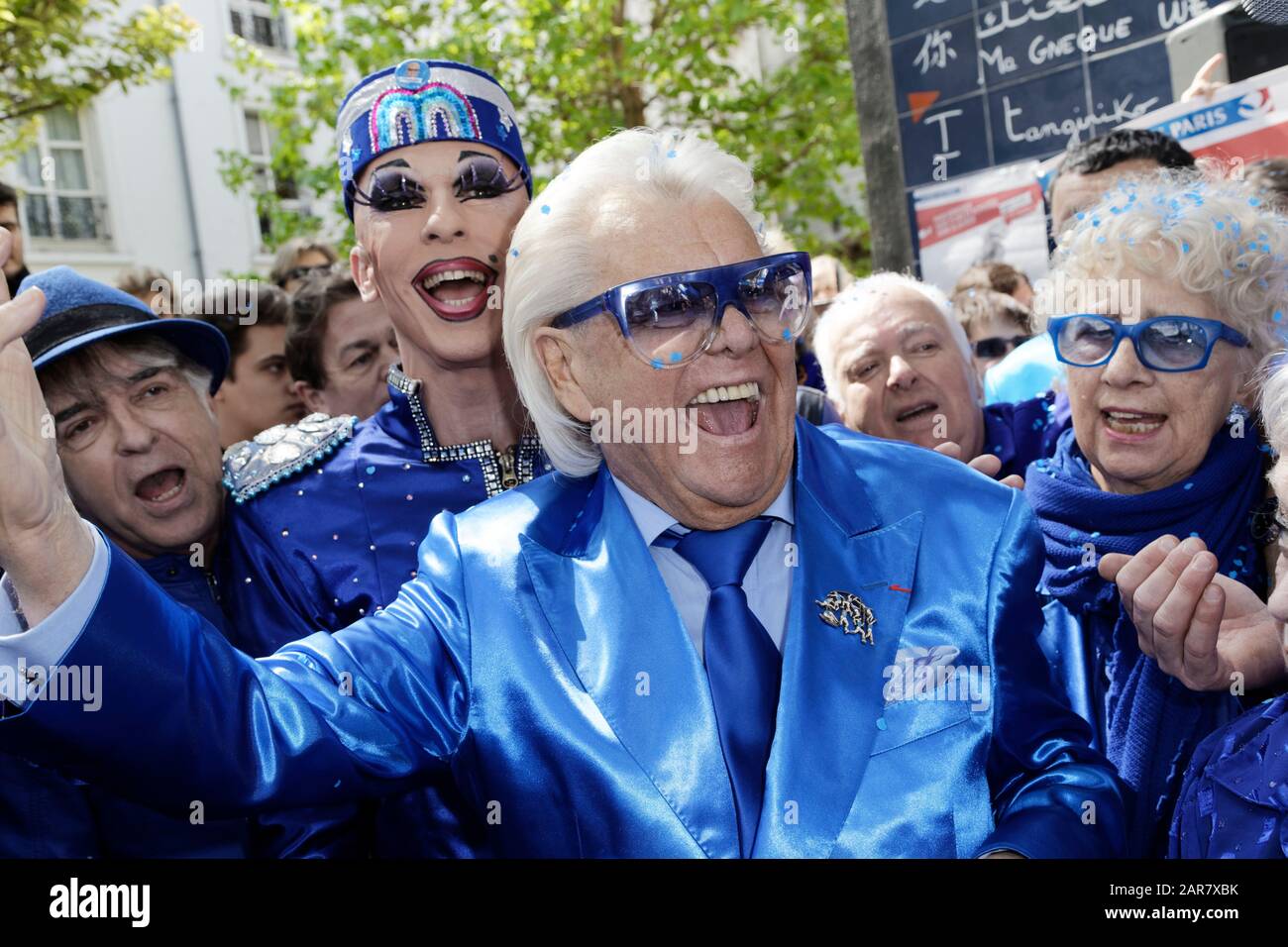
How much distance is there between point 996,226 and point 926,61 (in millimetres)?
1100

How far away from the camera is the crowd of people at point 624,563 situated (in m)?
1.86

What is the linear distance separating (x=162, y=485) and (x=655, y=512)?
110 cm

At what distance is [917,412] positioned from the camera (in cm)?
375

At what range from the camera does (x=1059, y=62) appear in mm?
6664

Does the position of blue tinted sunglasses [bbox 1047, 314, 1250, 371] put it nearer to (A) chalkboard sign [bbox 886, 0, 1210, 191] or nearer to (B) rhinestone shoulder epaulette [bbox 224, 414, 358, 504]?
(B) rhinestone shoulder epaulette [bbox 224, 414, 358, 504]

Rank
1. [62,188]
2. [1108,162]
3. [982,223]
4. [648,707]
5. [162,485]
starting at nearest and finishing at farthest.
Answer: [648,707], [162,485], [1108,162], [982,223], [62,188]

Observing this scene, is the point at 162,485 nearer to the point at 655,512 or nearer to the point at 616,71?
the point at 655,512

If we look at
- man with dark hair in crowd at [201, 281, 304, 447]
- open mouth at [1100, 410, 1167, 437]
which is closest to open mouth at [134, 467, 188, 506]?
open mouth at [1100, 410, 1167, 437]

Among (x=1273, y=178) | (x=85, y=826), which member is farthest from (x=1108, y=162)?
(x=85, y=826)

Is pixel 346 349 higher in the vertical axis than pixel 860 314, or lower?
higher

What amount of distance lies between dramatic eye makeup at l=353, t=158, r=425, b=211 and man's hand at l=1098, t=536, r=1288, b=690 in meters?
1.64

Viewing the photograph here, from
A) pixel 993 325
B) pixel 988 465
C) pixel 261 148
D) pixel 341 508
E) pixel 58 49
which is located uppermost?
pixel 261 148
